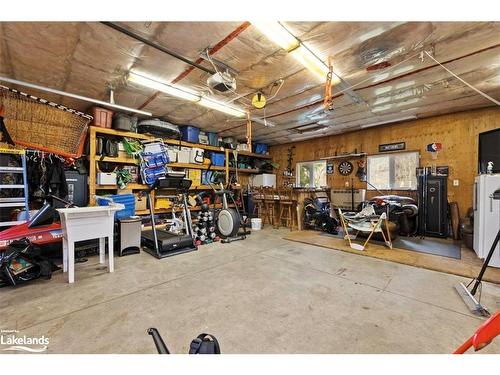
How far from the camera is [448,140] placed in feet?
17.0

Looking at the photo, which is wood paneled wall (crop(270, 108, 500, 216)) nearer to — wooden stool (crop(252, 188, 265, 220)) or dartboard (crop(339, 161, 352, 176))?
dartboard (crop(339, 161, 352, 176))

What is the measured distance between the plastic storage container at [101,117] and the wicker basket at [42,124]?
458mm

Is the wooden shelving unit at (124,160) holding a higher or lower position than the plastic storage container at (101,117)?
lower

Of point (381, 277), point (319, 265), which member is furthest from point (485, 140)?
point (319, 265)

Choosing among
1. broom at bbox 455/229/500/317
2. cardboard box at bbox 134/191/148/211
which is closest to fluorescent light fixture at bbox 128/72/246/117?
cardboard box at bbox 134/191/148/211

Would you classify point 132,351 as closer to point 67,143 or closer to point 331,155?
point 67,143

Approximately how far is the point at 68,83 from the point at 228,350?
4.51 meters

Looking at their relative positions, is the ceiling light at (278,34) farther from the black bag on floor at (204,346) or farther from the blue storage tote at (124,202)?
the blue storage tote at (124,202)

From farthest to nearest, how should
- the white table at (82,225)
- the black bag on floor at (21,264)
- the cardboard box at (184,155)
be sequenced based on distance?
the cardboard box at (184,155), the white table at (82,225), the black bag on floor at (21,264)

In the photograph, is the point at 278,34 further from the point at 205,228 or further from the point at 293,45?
the point at 205,228

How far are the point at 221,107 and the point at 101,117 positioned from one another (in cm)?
255

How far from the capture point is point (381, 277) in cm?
281

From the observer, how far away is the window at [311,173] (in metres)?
7.54

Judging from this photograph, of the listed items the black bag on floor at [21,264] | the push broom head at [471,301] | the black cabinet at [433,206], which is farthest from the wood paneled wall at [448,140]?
the black bag on floor at [21,264]
